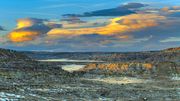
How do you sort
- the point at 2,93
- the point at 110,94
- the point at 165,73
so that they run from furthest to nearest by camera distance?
the point at 165,73 < the point at 110,94 < the point at 2,93

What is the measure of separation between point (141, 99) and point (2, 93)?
64.0 feet

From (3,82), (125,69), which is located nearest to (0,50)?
(125,69)

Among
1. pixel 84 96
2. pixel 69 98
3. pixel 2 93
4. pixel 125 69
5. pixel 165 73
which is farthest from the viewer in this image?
pixel 125 69

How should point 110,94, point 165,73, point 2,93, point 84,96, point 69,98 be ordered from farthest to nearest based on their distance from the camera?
1. point 165,73
2. point 110,94
3. point 84,96
4. point 69,98
5. point 2,93

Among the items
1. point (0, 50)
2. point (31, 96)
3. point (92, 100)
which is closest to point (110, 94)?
point (92, 100)

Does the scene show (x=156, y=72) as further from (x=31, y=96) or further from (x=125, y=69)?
(x=31, y=96)

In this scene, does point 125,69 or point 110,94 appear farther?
point 125,69

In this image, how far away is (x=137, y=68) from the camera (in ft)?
568

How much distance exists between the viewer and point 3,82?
69.9m

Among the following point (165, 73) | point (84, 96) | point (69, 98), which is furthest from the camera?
point (165, 73)

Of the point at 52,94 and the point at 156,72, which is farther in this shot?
the point at 156,72

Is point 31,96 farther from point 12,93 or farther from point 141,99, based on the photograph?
point 141,99

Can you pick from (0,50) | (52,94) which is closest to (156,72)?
(0,50)

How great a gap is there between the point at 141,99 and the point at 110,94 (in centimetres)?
664
